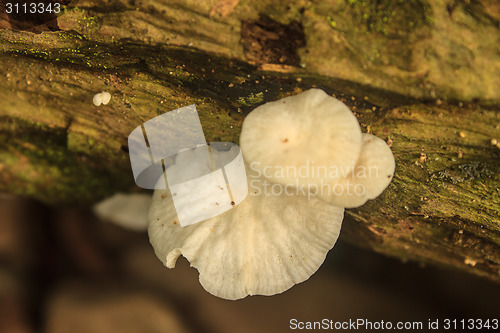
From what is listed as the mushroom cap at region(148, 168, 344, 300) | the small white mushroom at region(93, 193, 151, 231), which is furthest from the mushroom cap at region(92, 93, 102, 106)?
the small white mushroom at region(93, 193, 151, 231)

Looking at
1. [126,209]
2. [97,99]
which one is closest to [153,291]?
[126,209]

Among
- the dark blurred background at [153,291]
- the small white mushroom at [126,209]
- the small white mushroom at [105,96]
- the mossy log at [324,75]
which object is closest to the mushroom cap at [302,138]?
the mossy log at [324,75]

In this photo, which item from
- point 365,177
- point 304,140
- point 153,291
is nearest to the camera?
point 304,140

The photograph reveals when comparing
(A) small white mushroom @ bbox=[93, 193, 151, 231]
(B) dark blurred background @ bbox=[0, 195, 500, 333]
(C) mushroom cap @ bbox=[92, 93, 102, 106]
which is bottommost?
(B) dark blurred background @ bbox=[0, 195, 500, 333]

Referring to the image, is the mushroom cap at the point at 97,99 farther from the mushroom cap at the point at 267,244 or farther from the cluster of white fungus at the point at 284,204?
the mushroom cap at the point at 267,244

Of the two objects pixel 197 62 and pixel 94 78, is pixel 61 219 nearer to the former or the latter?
pixel 94 78

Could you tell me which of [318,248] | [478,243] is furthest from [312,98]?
[478,243]

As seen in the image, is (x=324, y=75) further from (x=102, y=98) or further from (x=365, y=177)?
(x=102, y=98)

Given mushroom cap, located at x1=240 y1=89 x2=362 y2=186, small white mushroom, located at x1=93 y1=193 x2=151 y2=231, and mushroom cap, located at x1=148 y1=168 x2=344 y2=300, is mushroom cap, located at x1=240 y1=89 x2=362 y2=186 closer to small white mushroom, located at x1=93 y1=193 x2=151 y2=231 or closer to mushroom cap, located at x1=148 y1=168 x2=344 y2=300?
mushroom cap, located at x1=148 y1=168 x2=344 y2=300
